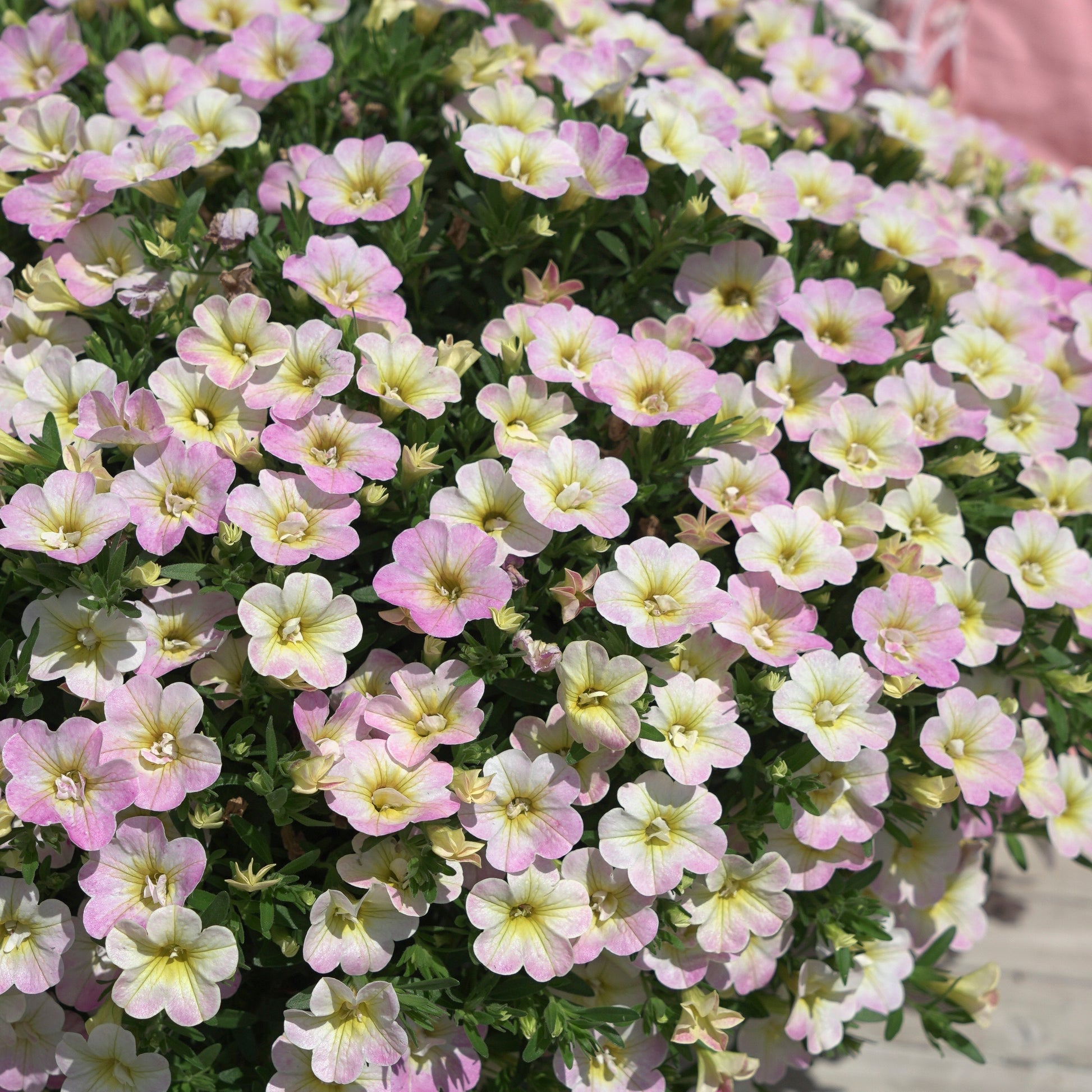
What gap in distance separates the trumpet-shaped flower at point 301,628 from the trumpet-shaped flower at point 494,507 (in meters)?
0.23

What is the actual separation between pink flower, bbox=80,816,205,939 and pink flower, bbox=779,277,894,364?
1519mm

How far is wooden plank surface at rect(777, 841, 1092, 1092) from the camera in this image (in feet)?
8.75

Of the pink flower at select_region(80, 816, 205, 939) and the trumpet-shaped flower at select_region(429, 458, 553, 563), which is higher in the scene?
the trumpet-shaped flower at select_region(429, 458, 553, 563)

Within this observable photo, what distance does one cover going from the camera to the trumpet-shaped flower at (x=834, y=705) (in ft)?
5.72

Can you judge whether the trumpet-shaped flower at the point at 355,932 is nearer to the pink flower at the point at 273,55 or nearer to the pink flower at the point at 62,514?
the pink flower at the point at 62,514

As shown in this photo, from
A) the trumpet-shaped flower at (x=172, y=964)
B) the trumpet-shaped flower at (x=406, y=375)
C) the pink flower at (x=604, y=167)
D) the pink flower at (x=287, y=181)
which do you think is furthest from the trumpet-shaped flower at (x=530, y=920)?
the pink flower at (x=287, y=181)

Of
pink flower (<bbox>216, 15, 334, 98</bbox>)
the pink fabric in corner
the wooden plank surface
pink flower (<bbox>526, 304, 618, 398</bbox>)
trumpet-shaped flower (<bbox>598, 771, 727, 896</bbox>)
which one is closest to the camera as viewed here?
trumpet-shaped flower (<bbox>598, 771, 727, 896</bbox>)

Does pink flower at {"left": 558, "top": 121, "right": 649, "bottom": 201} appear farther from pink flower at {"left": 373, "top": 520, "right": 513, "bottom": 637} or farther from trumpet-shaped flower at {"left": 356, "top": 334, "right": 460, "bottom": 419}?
pink flower at {"left": 373, "top": 520, "right": 513, "bottom": 637}

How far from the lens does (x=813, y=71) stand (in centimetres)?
274

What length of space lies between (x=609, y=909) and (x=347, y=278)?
1.24m

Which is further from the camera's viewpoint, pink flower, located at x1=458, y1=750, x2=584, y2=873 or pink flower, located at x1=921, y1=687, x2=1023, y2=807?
pink flower, located at x1=921, y1=687, x2=1023, y2=807

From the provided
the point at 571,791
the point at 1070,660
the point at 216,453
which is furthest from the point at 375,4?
the point at 1070,660

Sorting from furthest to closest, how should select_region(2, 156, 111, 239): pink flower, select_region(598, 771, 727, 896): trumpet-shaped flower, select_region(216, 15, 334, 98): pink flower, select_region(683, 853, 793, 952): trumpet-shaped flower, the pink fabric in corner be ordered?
the pink fabric in corner, select_region(216, 15, 334, 98): pink flower, select_region(2, 156, 111, 239): pink flower, select_region(683, 853, 793, 952): trumpet-shaped flower, select_region(598, 771, 727, 896): trumpet-shaped flower

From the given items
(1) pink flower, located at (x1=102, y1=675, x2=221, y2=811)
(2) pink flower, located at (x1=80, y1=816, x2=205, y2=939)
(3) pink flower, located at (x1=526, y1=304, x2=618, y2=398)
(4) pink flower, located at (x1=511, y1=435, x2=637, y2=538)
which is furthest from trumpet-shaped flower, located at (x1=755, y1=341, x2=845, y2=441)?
(2) pink flower, located at (x1=80, y1=816, x2=205, y2=939)
